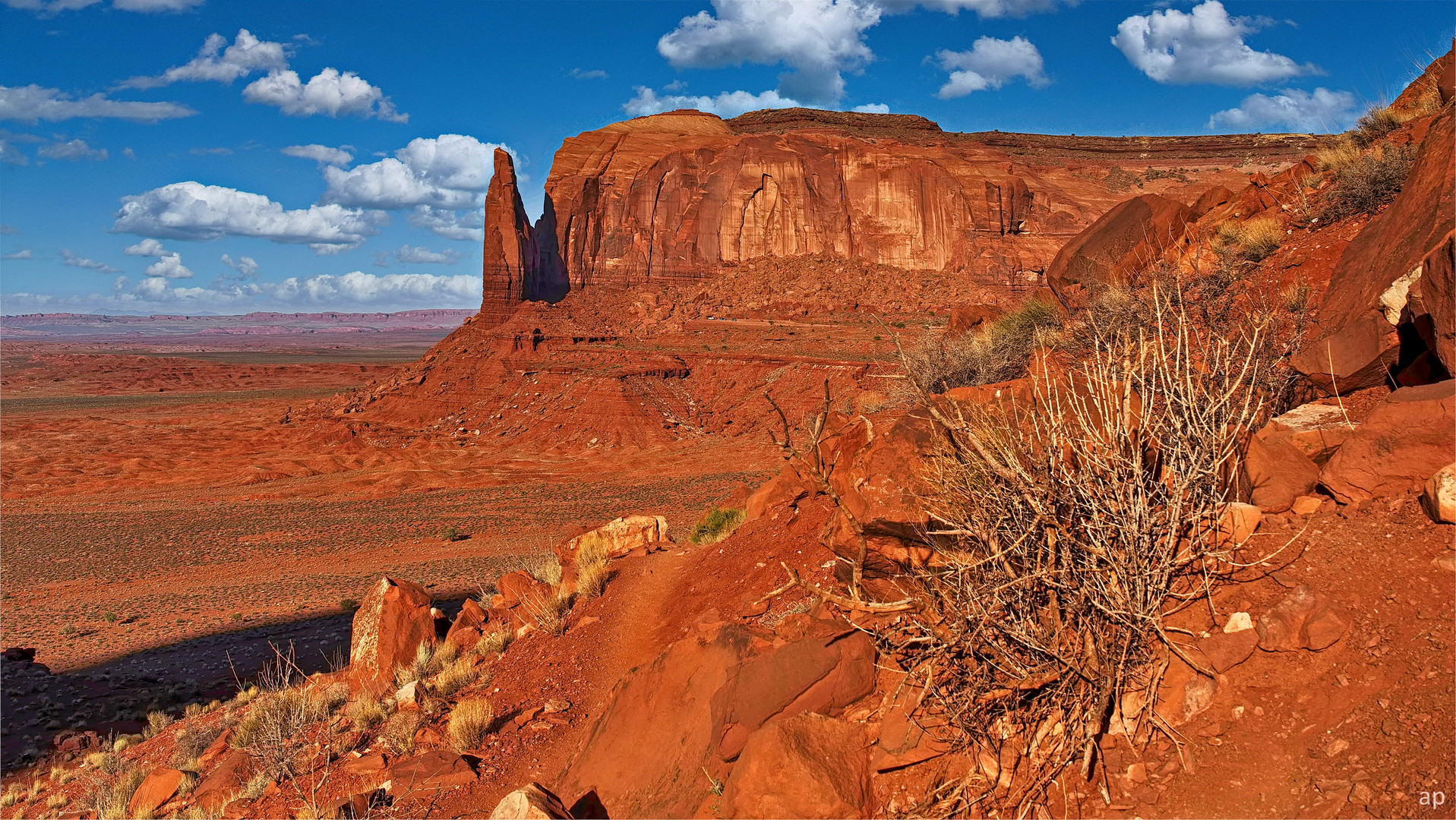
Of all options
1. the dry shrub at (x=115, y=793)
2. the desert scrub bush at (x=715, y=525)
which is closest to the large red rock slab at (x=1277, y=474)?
the desert scrub bush at (x=715, y=525)

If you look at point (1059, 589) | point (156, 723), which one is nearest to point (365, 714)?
point (156, 723)

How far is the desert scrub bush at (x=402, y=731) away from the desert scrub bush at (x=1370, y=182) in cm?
1096

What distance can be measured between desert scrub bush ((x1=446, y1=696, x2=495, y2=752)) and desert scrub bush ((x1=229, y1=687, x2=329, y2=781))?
1383mm

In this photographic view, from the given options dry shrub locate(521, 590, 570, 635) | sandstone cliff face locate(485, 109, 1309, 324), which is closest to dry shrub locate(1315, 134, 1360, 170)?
Answer: dry shrub locate(521, 590, 570, 635)

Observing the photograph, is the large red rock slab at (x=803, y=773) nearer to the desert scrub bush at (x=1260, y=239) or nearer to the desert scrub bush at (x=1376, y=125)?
the desert scrub bush at (x=1260, y=239)

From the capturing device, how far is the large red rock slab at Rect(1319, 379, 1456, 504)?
393 centimetres

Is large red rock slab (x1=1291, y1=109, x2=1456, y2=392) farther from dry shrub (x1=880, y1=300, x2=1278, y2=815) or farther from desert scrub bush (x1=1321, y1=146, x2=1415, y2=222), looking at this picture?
dry shrub (x1=880, y1=300, x2=1278, y2=815)

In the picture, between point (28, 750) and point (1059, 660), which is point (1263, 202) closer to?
point (1059, 660)

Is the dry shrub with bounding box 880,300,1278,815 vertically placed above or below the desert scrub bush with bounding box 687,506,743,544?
above

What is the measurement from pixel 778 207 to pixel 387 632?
6295 centimetres

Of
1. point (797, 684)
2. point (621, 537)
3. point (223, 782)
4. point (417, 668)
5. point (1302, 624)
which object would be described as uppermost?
point (1302, 624)

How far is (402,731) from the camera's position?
6977mm

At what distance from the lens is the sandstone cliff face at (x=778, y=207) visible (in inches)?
2625

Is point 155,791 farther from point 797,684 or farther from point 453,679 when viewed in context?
point 797,684
